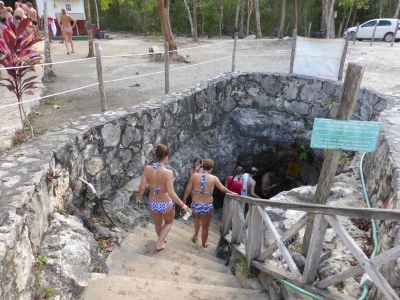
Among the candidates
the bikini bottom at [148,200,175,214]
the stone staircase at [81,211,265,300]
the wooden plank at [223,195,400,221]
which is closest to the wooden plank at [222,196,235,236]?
the stone staircase at [81,211,265,300]

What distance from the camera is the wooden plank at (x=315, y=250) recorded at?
243cm

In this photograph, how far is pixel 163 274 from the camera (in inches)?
Answer: 138

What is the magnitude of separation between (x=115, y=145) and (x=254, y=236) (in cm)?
248

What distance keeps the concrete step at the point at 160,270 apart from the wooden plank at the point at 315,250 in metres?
1.13

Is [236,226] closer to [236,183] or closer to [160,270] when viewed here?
[160,270]

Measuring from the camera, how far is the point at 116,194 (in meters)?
4.88

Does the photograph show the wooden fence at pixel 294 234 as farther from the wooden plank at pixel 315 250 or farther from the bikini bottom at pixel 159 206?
the bikini bottom at pixel 159 206

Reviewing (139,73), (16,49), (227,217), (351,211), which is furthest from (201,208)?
(139,73)

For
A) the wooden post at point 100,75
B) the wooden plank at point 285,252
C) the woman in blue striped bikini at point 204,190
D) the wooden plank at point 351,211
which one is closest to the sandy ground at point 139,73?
the wooden post at point 100,75

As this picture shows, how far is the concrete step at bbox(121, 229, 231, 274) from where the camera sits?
3.96 m

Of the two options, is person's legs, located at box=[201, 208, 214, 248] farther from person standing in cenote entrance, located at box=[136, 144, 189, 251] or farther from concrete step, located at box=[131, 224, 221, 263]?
person standing in cenote entrance, located at box=[136, 144, 189, 251]

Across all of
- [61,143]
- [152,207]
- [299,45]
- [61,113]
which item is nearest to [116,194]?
[152,207]

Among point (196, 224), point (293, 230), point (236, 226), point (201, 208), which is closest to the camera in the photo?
point (293, 230)

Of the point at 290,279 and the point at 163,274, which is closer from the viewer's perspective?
the point at 290,279
